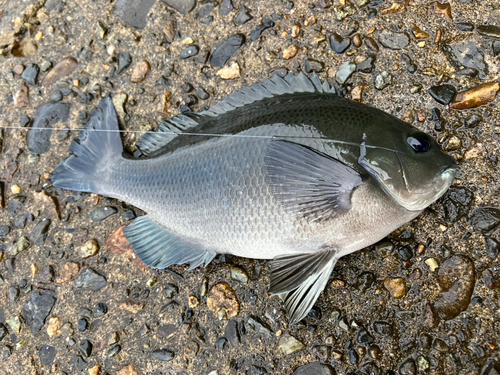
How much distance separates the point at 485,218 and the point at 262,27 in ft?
5.74

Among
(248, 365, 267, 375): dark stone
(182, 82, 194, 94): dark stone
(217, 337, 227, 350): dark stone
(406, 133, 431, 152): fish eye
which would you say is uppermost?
(182, 82, 194, 94): dark stone

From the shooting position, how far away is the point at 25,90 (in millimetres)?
2609

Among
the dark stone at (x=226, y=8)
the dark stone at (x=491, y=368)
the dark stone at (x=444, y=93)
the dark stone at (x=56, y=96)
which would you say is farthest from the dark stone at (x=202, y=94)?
the dark stone at (x=491, y=368)

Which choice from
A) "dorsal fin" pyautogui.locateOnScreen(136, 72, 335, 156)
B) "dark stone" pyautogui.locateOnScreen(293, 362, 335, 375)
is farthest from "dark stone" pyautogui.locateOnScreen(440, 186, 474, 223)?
"dark stone" pyautogui.locateOnScreen(293, 362, 335, 375)

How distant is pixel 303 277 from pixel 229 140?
0.82 m

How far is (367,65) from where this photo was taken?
212 centimetres

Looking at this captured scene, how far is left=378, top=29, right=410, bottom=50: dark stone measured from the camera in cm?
210

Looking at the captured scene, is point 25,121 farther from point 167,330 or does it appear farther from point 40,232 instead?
point 167,330

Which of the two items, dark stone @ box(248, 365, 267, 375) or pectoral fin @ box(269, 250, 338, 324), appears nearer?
pectoral fin @ box(269, 250, 338, 324)

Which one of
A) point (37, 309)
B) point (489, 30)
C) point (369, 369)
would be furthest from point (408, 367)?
point (37, 309)

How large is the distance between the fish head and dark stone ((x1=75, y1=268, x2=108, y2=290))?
178 cm

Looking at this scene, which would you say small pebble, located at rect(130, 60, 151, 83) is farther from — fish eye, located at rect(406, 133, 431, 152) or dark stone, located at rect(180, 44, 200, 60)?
fish eye, located at rect(406, 133, 431, 152)

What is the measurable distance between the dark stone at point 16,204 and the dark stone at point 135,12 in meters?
1.47

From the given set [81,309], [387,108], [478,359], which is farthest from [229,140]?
[478,359]
